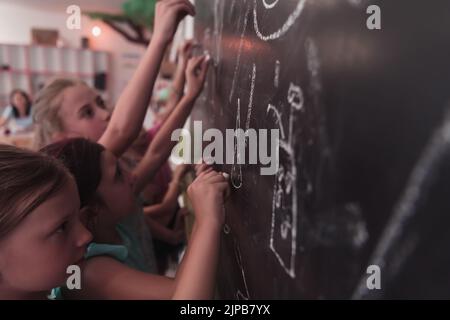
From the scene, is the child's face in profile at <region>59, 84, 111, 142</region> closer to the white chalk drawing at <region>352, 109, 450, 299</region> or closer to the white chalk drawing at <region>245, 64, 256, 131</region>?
the white chalk drawing at <region>245, 64, 256, 131</region>

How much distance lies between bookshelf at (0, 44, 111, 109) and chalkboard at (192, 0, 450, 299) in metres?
5.73

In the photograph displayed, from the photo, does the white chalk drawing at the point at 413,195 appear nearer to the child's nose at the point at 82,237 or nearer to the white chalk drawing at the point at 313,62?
the white chalk drawing at the point at 313,62

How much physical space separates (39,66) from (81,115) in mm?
5354

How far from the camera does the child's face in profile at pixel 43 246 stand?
53 centimetres

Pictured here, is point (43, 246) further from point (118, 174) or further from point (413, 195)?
point (413, 195)

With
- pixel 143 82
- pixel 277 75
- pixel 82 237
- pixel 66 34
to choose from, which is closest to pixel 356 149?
pixel 277 75

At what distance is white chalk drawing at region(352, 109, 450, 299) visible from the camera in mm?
215

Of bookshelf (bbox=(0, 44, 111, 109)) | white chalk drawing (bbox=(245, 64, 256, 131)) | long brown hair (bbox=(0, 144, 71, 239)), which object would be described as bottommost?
long brown hair (bbox=(0, 144, 71, 239))

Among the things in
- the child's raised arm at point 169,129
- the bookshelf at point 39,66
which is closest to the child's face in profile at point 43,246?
the child's raised arm at point 169,129

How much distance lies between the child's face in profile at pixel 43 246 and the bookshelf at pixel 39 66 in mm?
5490

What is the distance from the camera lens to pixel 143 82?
3.03ft

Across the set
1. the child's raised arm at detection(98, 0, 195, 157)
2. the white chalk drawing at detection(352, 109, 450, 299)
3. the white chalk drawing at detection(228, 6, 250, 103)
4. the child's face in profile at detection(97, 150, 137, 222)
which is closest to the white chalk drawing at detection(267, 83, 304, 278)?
the white chalk drawing at detection(352, 109, 450, 299)

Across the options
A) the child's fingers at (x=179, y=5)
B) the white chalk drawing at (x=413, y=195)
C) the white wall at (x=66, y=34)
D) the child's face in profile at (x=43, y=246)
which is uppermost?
the white wall at (x=66, y=34)
